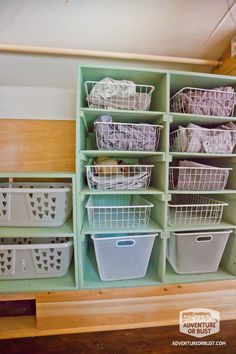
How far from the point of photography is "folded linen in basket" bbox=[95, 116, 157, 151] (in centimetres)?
111

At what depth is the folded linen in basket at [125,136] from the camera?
111 centimetres

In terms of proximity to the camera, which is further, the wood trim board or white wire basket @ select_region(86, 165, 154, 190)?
the wood trim board

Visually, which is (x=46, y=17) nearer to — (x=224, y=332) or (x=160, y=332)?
(x=160, y=332)

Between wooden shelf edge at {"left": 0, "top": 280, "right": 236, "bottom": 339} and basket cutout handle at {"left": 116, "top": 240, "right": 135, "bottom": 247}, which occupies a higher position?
basket cutout handle at {"left": 116, "top": 240, "right": 135, "bottom": 247}

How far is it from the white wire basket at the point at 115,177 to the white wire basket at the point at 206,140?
0.84 ft

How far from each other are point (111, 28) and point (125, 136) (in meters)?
0.69

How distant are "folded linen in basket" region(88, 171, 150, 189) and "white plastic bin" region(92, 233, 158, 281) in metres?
0.29

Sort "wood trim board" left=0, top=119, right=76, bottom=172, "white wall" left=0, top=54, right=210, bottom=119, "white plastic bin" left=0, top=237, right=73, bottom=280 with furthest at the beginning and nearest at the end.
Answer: "wood trim board" left=0, top=119, right=76, bottom=172 < "white wall" left=0, top=54, right=210, bottom=119 < "white plastic bin" left=0, top=237, right=73, bottom=280

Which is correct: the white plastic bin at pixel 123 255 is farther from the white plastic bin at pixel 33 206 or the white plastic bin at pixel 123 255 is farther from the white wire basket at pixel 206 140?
the white wire basket at pixel 206 140

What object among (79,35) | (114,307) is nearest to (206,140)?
(79,35)

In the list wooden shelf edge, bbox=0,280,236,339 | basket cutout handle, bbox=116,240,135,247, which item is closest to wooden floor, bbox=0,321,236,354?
wooden shelf edge, bbox=0,280,236,339

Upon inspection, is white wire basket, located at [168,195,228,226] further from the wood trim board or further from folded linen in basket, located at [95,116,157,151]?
the wood trim board

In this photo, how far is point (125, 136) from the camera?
1.12 m

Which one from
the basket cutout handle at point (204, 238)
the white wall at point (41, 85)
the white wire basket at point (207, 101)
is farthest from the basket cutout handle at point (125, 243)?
the white wall at point (41, 85)
